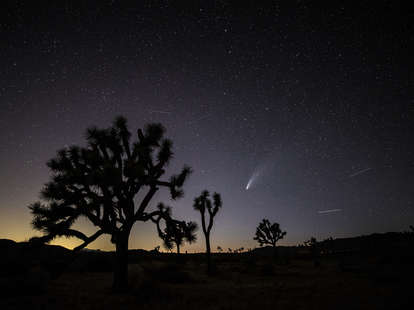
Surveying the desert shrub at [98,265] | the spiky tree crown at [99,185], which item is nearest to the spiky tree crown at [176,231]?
the spiky tree crown at [99,185]

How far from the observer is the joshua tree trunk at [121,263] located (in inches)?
309

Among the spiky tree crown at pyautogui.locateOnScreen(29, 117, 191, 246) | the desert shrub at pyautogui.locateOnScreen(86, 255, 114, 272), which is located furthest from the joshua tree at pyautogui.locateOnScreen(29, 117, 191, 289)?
the desert shrub at pyautogui.locateOnScreen(86, 255, 114, 272)

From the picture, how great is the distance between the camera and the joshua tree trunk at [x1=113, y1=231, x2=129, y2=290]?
25.7ft

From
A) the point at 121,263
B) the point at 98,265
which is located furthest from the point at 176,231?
the point at 98,265

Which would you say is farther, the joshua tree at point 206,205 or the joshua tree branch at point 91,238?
the joshua tree at point 206,205

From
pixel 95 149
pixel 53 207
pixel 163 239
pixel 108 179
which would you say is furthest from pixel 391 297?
pixel 53 207

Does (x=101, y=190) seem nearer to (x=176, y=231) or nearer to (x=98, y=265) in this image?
(x=176, y=231)

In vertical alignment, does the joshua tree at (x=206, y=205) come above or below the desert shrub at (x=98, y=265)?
above

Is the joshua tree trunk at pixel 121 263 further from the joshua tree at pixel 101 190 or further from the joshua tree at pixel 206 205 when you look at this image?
the joshua tree at pixel 206 205

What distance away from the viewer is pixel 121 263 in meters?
7.94

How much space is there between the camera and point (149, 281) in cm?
796

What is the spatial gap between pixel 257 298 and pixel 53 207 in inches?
311

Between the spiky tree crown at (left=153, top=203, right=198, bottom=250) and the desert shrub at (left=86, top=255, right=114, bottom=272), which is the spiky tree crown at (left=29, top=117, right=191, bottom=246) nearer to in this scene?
the spiky tree crown at (left=153, top=203, right=198, bottom=250)

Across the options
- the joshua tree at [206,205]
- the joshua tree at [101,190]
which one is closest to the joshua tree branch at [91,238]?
the joshua tree at [101,190]
